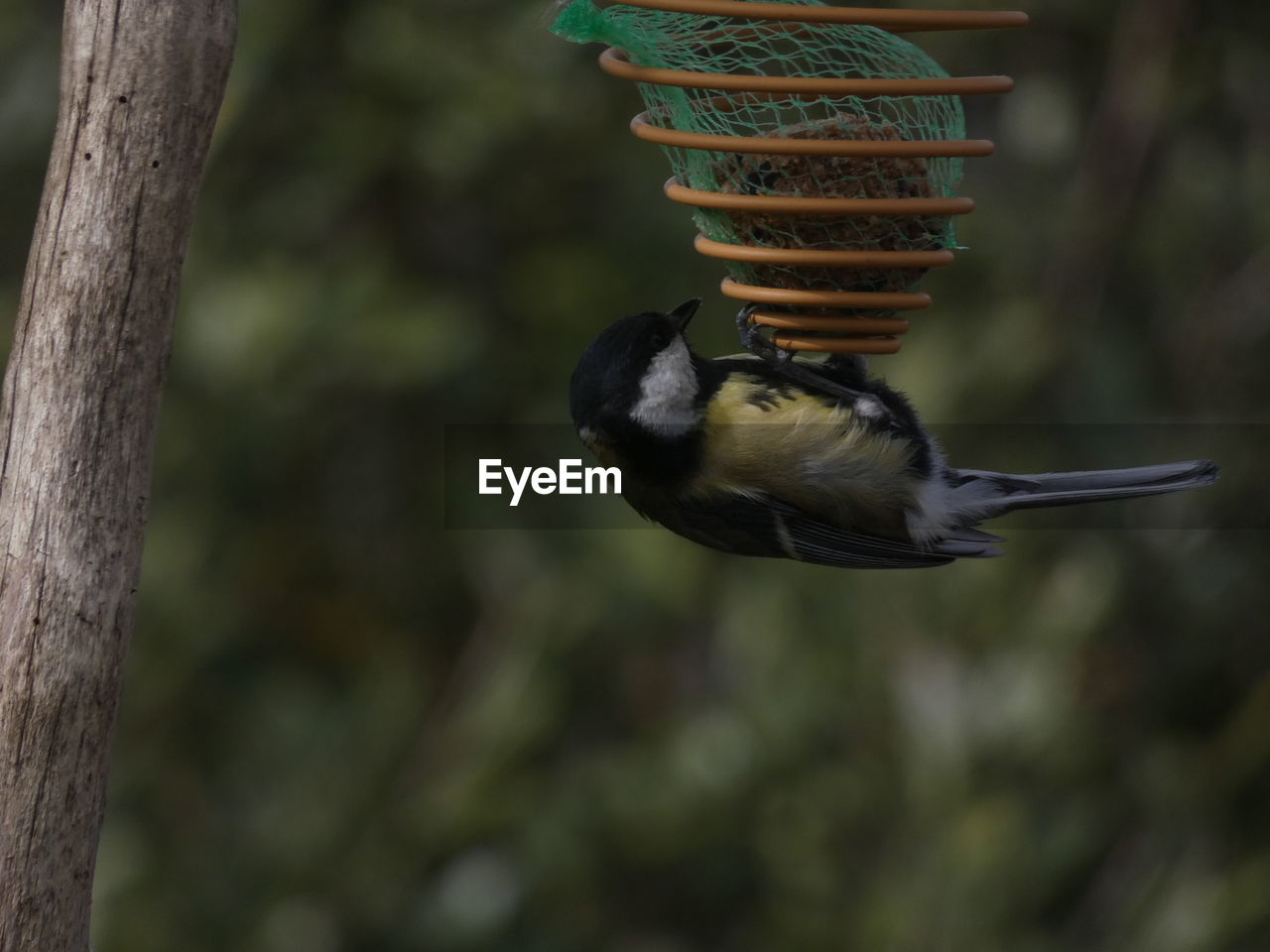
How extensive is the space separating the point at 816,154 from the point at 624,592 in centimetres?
298

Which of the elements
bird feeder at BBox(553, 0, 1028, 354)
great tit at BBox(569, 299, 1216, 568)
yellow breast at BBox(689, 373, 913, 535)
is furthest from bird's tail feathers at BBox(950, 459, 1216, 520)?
bird feeder at BBox(553, 0, 1028, 354)

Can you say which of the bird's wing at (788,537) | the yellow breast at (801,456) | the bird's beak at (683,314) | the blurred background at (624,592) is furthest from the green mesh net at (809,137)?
the blurred background at (624,592)

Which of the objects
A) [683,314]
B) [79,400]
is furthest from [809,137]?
[79,400]

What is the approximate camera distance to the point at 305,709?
4.94 meters

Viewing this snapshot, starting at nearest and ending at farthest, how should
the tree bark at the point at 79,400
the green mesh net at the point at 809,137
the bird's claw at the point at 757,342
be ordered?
the tree bark at the point at 79,400 < the green mesh net at the point at 809,137 < the bird's claw at the point at 757,342

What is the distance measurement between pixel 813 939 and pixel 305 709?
167 cm

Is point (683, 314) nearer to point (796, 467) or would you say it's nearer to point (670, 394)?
point (670, 394)

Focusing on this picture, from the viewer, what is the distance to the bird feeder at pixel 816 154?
1893mm

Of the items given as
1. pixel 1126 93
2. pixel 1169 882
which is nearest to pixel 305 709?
pixel 1169 882

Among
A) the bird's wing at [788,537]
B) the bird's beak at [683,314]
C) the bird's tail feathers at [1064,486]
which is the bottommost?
the bird's wing at [788,537]

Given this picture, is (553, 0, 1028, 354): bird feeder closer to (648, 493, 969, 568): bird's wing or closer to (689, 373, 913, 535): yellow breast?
(689, 373, 913, 535): yellow breast

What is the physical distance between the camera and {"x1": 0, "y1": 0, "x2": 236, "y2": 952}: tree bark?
1.88 metres

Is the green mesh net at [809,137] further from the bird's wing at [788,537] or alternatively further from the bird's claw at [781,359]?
the bird's wing at [788,537]

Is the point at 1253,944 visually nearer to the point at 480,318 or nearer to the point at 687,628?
the point at 687,628
